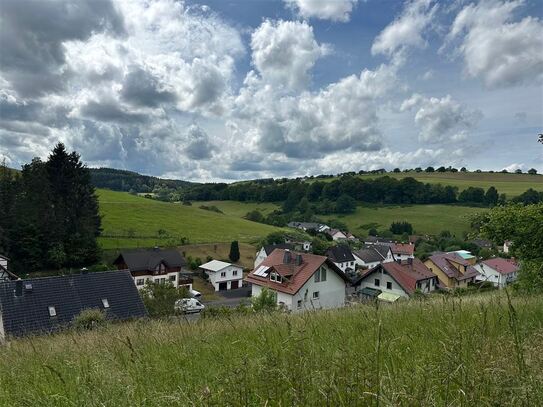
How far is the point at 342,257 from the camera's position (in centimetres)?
7362

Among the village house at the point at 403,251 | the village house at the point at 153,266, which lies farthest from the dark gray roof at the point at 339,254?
the village house at the point at 153,266

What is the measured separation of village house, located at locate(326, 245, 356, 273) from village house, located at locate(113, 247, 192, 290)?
31161 millimetres

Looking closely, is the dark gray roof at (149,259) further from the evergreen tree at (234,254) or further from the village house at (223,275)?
the evergreen tree at (234,254)

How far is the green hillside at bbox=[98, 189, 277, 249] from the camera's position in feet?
225

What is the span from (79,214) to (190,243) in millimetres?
21009

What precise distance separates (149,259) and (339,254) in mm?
38267

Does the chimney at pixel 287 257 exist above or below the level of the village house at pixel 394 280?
above

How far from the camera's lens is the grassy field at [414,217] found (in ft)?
351

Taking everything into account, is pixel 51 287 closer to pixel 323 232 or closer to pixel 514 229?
pixel 514 229

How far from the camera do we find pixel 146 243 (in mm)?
67250

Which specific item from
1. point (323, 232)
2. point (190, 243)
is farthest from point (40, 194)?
point (323, 232)

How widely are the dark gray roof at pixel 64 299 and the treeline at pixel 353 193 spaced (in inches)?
4340

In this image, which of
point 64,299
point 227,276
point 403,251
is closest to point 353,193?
point 403,251

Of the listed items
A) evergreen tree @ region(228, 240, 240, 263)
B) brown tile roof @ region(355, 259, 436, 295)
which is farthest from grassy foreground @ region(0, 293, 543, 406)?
evergreen tree @ region(228, 240, 240, 263)
